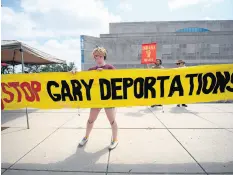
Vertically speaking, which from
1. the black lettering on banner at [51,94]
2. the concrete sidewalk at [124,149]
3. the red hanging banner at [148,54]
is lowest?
the concrete sidewalk at [124,149]

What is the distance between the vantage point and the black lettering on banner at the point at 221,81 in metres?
3.25

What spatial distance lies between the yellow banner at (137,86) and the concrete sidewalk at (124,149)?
0.83m

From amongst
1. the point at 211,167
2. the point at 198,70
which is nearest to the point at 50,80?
the point at 198,70

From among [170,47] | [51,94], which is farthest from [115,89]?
[170,47]

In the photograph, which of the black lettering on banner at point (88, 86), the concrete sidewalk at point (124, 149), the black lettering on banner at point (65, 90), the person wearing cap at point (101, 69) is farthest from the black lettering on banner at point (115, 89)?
the concrete sidewalk at point (124, 149)

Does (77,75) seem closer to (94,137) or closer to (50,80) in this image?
(50,80)

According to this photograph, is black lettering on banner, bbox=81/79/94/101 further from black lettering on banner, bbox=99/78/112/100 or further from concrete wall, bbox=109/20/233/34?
concrete wall, bbox=109/20/233/34

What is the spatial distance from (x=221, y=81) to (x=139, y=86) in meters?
1.53

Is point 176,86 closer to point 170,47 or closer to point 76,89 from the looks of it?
point 76,89

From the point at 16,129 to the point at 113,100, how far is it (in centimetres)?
299

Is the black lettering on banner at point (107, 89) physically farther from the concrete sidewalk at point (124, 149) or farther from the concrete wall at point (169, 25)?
the concrete wall at point (169, 25)

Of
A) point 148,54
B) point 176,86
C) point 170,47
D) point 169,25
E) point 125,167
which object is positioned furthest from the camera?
point 169,25

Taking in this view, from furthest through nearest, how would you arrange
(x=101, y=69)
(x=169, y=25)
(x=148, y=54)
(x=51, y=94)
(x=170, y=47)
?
(x=169, y=25)
(x=170, y=47)
(x=148, y=54)
(x=51, y=94)
(x=101, y=69)

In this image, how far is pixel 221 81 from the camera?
326cm
